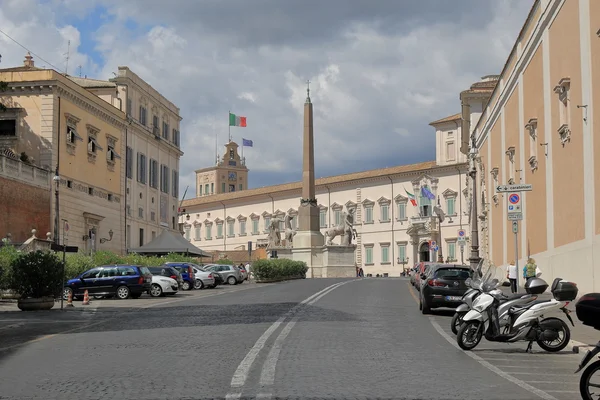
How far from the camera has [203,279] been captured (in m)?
46.7

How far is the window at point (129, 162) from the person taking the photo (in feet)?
215

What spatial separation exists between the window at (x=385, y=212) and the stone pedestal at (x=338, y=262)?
28240 millimetres

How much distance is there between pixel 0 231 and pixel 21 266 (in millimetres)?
19796

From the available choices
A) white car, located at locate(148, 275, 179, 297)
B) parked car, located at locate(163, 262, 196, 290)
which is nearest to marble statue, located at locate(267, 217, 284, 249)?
parked car, located at locate(163, 262, 196, 290)

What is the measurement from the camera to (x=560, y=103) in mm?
28500

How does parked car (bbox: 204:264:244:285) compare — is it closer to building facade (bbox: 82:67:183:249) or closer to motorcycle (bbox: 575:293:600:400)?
building facade (bbox: 82:67:183:249)

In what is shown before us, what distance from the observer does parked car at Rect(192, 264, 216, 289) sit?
46519 millimetres

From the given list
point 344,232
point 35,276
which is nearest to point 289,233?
point 344,232

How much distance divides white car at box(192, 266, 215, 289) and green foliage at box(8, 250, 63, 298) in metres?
18.3

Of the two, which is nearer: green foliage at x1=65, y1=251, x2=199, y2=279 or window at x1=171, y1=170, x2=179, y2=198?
green foliage at x1=65, y1=251, x2=199, y2=279

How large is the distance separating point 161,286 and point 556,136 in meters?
17.5

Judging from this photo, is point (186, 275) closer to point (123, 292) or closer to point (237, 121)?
point (123, 292)

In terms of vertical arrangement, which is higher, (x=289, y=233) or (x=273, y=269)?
(x=289, y=233)

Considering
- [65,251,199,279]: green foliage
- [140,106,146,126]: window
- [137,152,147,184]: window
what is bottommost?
Answer: [65,251,199,279]: green foliage
